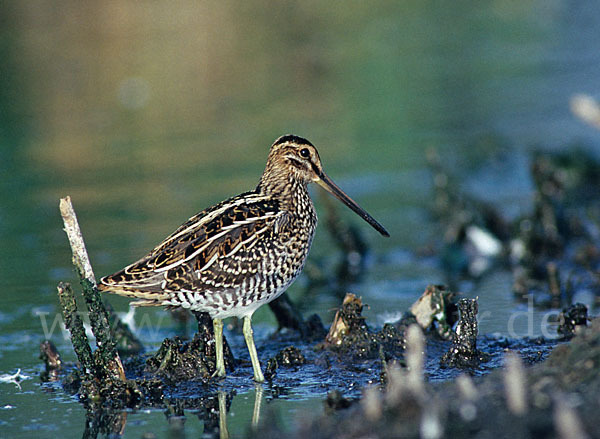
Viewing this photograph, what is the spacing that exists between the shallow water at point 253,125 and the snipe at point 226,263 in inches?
23.4

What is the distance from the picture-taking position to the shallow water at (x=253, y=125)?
8055 mm

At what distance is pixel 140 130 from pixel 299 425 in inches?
461

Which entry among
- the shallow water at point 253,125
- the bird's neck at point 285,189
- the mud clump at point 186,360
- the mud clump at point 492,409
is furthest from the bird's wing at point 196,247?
the mud clump at point 492,409

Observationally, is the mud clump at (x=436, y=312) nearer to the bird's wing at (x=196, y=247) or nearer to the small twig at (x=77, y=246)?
the bird's wing at (x=196, y=247)

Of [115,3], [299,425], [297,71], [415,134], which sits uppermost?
[115,3]

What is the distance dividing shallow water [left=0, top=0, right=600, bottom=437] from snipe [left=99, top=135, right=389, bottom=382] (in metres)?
0.59

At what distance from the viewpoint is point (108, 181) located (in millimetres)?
12719

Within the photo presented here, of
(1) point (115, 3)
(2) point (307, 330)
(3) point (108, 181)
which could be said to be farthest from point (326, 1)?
(2) point (307, 330)

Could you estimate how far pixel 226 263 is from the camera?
6.01 metres

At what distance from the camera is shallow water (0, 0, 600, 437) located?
26.4 feet

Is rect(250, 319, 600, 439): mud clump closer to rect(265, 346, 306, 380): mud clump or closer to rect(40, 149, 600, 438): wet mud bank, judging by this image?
rect(40, 149, 600, 438): wet mud bank

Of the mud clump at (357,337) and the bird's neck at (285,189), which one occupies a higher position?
the bird's neck at (285,189)

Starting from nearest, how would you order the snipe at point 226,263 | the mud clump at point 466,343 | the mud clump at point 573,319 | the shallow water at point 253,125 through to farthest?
the snipe at point 226,263 → the mud clump at point 466,343 → the mud clump at point 573,319 → the shallow water at point 253,125

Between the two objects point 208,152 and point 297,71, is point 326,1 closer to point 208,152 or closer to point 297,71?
point 297,71
